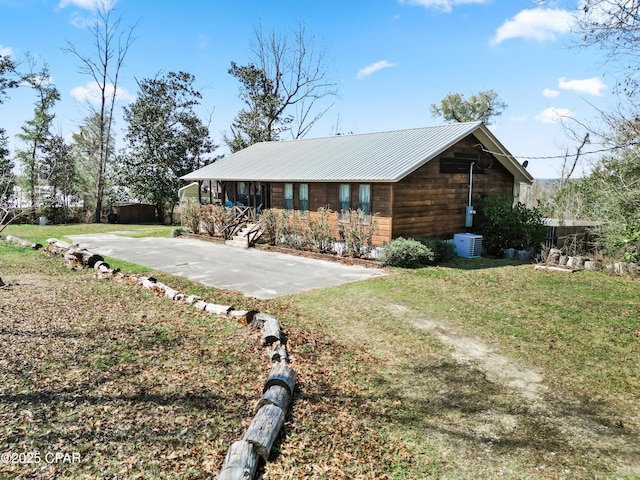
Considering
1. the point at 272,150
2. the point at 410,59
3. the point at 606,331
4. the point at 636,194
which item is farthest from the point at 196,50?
the point at 606,331

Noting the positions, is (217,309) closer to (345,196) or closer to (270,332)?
(270,332)

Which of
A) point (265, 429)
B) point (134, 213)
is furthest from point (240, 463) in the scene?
point (134, 213)

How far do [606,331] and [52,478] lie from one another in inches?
302

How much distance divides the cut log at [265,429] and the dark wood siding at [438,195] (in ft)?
33.2

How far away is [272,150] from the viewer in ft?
74.6

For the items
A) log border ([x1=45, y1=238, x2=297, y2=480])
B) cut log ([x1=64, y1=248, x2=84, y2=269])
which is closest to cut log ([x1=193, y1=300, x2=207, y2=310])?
log border ([x1=45, y1=238, x2=297, y2=480])

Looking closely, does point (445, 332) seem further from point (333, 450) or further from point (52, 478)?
point (52, 478)

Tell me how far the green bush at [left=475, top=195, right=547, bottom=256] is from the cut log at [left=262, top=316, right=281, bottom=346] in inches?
423

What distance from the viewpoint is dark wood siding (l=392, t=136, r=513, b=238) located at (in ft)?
45.9

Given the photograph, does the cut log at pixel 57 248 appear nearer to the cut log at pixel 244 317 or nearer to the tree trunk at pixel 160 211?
the cut log at pixel 244 317

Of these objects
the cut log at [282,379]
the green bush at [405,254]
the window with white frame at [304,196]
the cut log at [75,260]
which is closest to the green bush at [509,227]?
the green bush at [405,254]

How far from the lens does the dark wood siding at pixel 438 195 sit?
13992mm

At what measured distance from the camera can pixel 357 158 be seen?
1605 centimetres

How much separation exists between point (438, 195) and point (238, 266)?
7343mm
